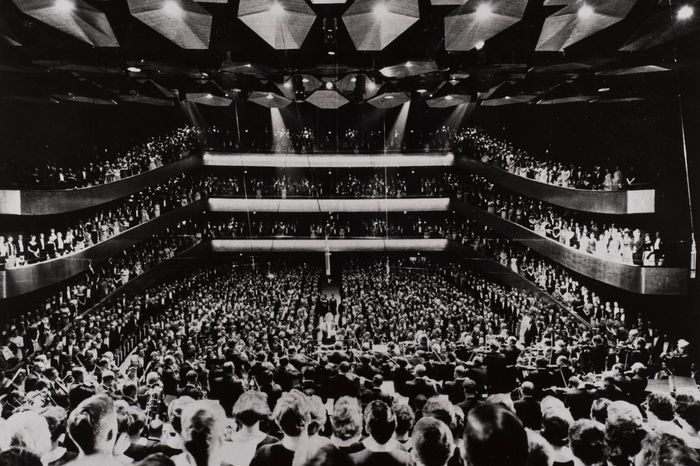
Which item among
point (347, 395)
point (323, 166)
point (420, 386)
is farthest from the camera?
point (323, 166)

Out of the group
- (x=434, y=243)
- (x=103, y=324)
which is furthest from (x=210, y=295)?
(x=434, y=243)

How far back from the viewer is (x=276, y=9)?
9.46m

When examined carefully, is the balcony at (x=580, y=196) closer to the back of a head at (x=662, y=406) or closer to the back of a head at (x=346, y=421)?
the back of a head at (x=662, y=406)

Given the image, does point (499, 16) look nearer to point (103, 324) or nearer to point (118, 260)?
point (103, 324)

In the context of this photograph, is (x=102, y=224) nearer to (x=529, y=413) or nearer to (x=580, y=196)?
(x=580, y=196)

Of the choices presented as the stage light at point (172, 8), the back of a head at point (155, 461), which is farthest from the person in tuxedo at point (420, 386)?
the stage light at point (172, 8)

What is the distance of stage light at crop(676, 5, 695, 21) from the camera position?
9.53 m

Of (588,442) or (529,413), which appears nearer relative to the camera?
(588,442)

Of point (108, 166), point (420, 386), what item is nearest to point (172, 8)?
point (420, 386)

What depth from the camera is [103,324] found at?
1600cm

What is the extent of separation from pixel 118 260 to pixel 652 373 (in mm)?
20388

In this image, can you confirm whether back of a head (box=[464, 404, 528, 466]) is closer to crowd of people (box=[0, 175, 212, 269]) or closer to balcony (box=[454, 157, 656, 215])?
balcony (box=[454, 157, 656, 215])

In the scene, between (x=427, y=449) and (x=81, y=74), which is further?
(x=81, y=74)

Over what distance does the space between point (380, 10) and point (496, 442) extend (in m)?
9.12
